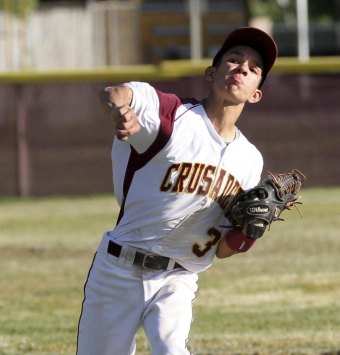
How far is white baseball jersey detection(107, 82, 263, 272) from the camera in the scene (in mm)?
4773

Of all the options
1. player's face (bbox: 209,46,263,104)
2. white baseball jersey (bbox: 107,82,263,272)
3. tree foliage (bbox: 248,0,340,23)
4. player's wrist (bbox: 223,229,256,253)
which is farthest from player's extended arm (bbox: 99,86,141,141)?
tree foliage (bbox: 248,0,340,23)

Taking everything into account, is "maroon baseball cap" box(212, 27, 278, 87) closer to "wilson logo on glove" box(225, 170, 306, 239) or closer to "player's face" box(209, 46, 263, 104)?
"player's face" box(209, 46, 263, 104)

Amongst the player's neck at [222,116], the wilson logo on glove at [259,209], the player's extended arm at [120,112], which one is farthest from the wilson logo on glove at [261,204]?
the player's extended arm at [120,112]

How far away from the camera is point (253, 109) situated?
1766 centimetres

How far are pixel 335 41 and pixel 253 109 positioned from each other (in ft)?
71.0

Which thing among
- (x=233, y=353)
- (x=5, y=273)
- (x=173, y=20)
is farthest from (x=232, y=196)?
(x=173, y=20)

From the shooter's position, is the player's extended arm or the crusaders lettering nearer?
the player's extended arm

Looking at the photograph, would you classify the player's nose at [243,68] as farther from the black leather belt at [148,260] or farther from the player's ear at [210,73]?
the black leather belt at [148,260]

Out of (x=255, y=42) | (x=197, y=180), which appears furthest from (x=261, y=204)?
(x=255, y=42)

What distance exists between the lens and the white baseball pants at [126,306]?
4.84 meters

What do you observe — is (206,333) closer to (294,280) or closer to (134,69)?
(294,280)

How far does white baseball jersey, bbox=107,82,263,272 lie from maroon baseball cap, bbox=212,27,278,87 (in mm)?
310

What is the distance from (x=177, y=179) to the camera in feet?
15.8

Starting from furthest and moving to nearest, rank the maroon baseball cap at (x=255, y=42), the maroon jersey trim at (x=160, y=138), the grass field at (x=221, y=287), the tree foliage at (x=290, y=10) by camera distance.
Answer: the tree foliage at (x=290, y=10) → the grass field at (x=221, y=287) → the maroon baseball cap at (x=255, y=42) → the maroon jersey trim at (x=160, y=138)
